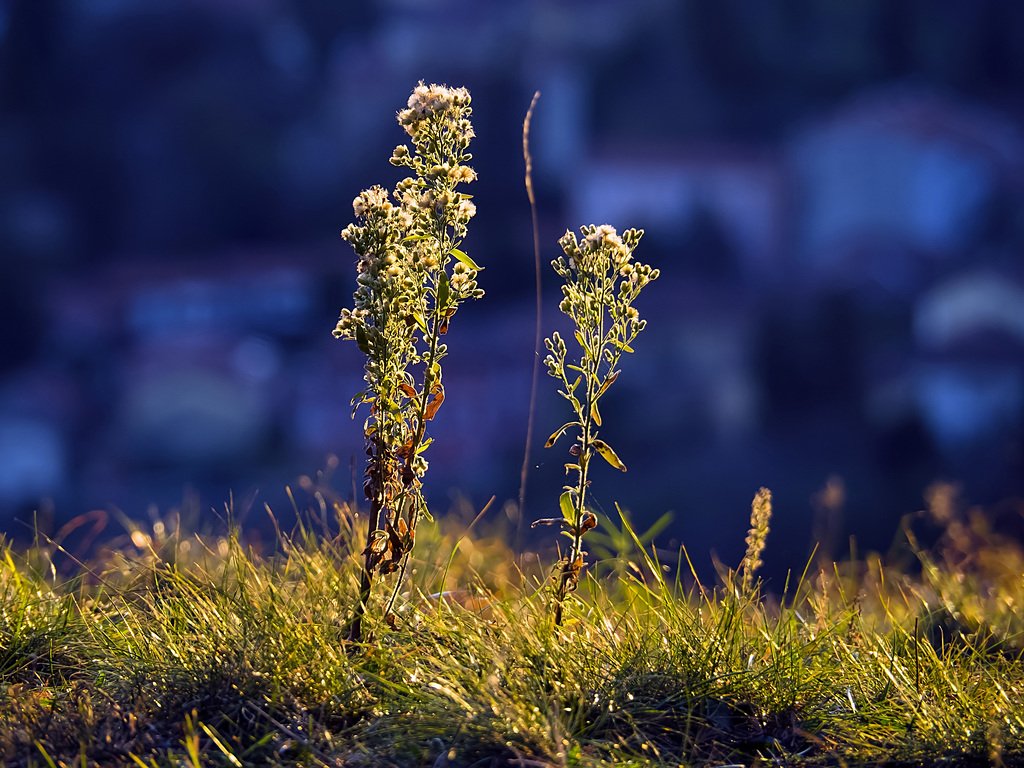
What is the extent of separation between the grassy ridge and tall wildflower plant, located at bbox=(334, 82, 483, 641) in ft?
0.62

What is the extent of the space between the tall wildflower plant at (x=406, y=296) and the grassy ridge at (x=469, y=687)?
Result: 0.62 ft

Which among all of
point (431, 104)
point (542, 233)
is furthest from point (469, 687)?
point (542, 233)

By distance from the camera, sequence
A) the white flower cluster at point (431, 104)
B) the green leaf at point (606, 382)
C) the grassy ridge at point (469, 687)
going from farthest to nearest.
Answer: the white flower cluster at point (431, 104) → the green leaf at point (606, 382) → the grassy ridge at point (469, 687)

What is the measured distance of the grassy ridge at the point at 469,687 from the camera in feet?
5.24

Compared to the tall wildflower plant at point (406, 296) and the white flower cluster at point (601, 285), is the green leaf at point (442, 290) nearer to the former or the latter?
the tall wildflower plant at point (406, 296)

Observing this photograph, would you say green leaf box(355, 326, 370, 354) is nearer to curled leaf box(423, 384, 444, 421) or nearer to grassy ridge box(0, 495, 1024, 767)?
curled leaf box(423, 384, 444, 421)

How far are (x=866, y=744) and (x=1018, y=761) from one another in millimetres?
283

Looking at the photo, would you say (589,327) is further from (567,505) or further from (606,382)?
(567,505)

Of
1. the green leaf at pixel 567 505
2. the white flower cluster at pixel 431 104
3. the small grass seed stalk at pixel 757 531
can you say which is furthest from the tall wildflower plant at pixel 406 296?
the small grass seed stalk at pixel 757 531

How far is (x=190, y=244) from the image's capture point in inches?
2095

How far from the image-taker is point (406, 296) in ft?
6.13

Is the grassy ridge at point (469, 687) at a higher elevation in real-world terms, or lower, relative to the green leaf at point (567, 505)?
lower

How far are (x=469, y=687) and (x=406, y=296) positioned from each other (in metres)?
0.84

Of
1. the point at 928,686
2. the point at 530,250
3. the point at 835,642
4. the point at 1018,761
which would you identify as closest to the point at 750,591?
the point at 835,642
